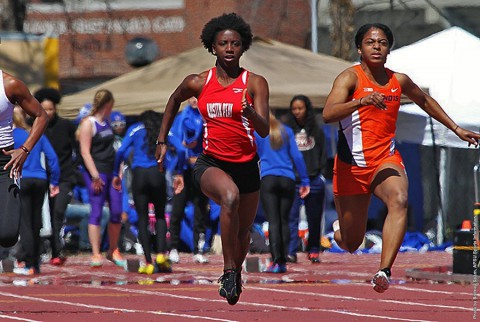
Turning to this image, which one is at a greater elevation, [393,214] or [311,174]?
[311,174]

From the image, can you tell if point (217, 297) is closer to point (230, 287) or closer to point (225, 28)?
point (230, 287)

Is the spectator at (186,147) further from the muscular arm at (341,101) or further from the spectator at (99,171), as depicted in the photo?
the muscular arm at (341,101)

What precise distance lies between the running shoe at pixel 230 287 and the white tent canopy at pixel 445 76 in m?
10.8

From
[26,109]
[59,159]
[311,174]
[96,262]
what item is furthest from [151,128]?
[26,109]

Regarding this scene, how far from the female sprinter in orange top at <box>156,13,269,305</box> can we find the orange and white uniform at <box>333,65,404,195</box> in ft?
2.32

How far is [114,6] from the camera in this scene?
32969 mm

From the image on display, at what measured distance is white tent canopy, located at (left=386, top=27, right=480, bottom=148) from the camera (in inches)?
797

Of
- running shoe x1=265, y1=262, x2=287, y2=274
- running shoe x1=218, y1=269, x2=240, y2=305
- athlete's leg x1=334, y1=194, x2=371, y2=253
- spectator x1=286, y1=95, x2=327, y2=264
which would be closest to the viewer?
running shoe x1=218, y1=269, x2=240, y2=305

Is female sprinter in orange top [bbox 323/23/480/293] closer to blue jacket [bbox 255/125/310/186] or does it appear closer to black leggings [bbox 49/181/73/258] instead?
blue jacket [bbox 255/125/310/186]

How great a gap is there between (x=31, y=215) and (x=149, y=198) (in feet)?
4.50

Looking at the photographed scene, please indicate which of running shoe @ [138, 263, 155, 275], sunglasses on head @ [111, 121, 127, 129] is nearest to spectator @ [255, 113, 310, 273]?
running shoe @ [138, 263, 155, 275]

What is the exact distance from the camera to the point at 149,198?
15.0 m

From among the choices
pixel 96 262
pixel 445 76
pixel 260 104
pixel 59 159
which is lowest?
pixel 96 262

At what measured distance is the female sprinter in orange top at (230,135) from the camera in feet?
32.4
